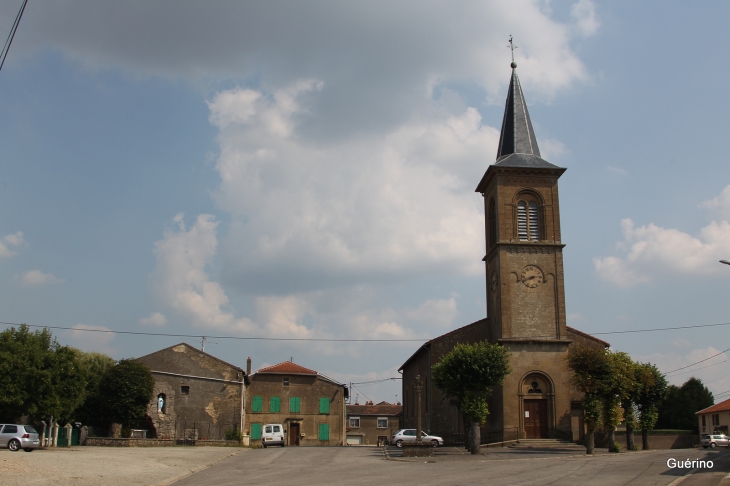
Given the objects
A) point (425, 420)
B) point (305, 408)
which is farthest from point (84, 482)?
point (305, 408)

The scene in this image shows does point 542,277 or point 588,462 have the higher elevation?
point 542,277

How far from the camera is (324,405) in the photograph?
2191 inches

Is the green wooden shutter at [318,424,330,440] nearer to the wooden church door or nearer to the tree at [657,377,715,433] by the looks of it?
the wooden church door

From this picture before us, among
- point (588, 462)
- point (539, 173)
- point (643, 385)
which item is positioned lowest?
point (588, 462)

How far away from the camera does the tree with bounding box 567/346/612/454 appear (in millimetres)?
32812

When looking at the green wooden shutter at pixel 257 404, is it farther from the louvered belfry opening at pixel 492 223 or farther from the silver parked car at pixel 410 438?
the louvered belfry opening at pixel 492 223

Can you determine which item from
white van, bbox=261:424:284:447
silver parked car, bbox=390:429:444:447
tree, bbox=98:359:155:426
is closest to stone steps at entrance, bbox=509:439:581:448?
silver parked car, bbox=390:429:444:447

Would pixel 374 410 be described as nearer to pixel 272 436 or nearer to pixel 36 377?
pixel 272 436

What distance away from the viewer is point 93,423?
44.9 metres

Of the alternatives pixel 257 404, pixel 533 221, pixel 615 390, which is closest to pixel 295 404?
pixel 257 404

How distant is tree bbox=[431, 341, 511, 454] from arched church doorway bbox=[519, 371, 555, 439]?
493 cm

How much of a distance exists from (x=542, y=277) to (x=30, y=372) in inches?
1147

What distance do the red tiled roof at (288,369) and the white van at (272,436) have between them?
11.2 meters

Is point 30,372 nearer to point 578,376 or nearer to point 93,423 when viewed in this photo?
point 93,423
